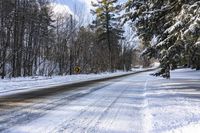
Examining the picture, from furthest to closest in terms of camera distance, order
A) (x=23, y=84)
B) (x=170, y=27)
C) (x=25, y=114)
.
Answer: (x=23, y=84) < (x=170, y=27) < (x=25, y=114)

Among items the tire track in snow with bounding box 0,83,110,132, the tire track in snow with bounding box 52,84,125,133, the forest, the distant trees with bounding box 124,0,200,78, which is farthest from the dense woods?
the tire track in snow with bounding box 52,84,125,133

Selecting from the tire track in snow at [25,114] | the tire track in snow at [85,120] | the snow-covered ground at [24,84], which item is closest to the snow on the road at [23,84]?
the snow-covered ground at [24,84]

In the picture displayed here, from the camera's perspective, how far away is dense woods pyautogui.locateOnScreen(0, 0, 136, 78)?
1377 inches

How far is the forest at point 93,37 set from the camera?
614 inches

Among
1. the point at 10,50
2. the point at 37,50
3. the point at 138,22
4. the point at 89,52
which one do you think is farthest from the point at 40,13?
the point at 138,22

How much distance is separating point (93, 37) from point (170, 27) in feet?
165

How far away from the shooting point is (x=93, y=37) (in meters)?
64.1

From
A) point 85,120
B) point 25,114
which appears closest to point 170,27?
point 85,120

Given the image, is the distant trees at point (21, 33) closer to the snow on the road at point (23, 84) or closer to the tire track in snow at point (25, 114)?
the snow on the road at point (23, 84)

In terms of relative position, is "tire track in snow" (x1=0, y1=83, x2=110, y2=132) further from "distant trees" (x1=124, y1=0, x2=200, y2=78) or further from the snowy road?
"distant trees" (x1=124, y1=0, x2=200, y2=78)

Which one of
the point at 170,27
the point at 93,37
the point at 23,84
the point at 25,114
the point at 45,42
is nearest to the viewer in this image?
the point at 25,114

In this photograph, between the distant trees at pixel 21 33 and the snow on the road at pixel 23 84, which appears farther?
the distant trees at pixel 21 33

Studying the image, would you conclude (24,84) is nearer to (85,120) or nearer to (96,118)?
(96,118)

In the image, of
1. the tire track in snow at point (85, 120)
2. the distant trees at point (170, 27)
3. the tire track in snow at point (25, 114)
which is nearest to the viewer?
the tire track in snow at point (85, 120)
